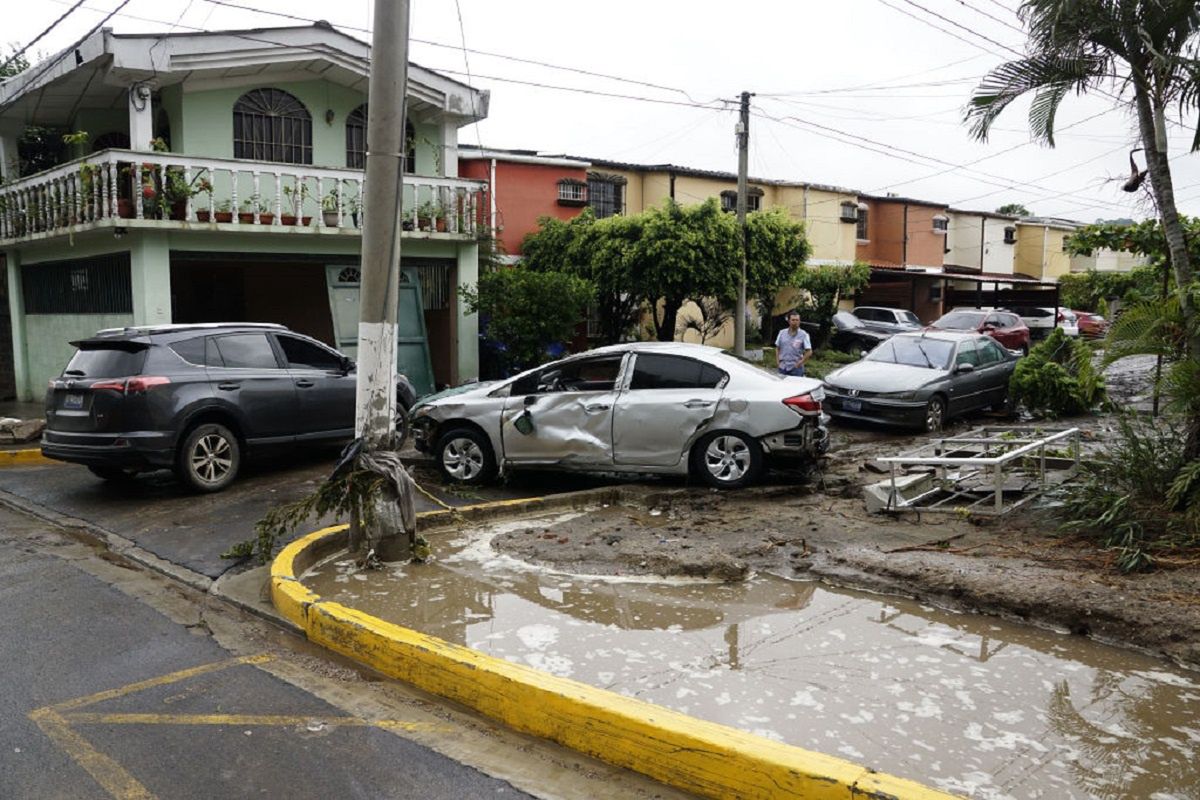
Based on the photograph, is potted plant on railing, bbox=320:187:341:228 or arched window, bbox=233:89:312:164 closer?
potted plant on railing, bbox=320:187:341:228

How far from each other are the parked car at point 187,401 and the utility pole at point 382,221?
2.14 meters

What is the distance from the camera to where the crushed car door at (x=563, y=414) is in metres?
9.27

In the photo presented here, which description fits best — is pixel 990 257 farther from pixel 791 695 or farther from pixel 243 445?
pixel 791 695

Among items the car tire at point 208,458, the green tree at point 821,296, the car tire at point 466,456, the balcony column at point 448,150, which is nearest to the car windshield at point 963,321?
the green tree at point 821,296

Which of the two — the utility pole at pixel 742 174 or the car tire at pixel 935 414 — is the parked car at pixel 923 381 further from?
the utility pole at pixel 742 174

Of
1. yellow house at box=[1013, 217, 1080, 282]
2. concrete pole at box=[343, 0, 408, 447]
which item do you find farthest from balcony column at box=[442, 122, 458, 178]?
yellow house at box=[1013, 217, 1080, 282]

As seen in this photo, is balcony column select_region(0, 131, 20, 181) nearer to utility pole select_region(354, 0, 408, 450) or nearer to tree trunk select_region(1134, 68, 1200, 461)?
utility pole select_region(354, 0, 408, 450)

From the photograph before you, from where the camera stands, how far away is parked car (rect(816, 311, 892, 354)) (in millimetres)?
27281

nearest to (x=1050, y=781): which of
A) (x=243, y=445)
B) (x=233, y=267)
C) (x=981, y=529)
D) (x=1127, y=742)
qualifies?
(x=1127, y=742)

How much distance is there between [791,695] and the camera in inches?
174

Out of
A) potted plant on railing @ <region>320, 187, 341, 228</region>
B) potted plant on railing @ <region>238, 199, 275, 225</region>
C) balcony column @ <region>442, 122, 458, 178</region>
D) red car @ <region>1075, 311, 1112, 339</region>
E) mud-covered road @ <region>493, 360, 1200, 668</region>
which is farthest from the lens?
red car @ <region>1075, 311, 1112, 339</region>

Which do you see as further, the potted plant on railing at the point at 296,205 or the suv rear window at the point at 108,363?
the potted plant on railing at the point at 296,205

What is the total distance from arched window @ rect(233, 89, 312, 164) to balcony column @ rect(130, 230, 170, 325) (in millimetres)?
3020

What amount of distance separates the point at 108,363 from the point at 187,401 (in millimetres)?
834
